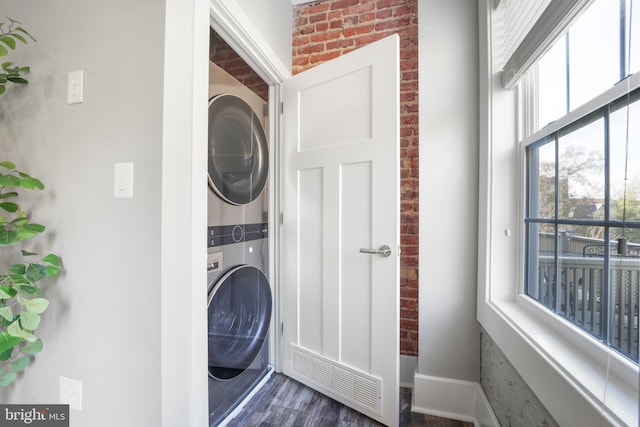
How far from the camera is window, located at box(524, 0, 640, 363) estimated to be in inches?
27.8

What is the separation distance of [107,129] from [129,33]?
36 centimetres

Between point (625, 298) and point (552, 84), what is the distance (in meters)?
0.86

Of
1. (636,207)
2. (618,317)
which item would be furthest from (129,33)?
(618,317)

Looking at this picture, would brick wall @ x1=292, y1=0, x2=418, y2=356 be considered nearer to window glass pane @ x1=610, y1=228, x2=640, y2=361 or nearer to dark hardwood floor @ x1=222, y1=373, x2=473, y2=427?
dark hardwood floor @ x1=222, y1=373, x2=473, y2=427

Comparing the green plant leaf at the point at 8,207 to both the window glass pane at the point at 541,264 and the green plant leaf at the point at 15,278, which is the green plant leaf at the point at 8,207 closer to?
the green plant leaf at the point at 15,278

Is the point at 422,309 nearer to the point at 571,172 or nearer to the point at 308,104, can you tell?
the point at 571,172

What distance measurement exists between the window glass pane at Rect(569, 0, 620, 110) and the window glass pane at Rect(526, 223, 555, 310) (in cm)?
52

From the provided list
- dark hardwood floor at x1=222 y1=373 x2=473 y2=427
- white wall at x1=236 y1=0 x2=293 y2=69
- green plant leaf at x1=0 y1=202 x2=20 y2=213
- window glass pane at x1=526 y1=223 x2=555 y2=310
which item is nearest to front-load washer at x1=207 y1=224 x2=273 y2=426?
dark hardwood floor at x1=222 y1=373 x2=473 y2=427

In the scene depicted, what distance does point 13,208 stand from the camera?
966 millimetres

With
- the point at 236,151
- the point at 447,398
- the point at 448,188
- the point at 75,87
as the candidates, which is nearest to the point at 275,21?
the point at 236,151

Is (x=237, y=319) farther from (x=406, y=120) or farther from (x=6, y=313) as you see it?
(x=406, y=120)

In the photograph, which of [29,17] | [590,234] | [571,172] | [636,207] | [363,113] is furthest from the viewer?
[363,113]

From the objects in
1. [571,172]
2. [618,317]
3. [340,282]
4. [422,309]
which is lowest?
[422,309]

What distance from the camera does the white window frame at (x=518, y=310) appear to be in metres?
0.68
